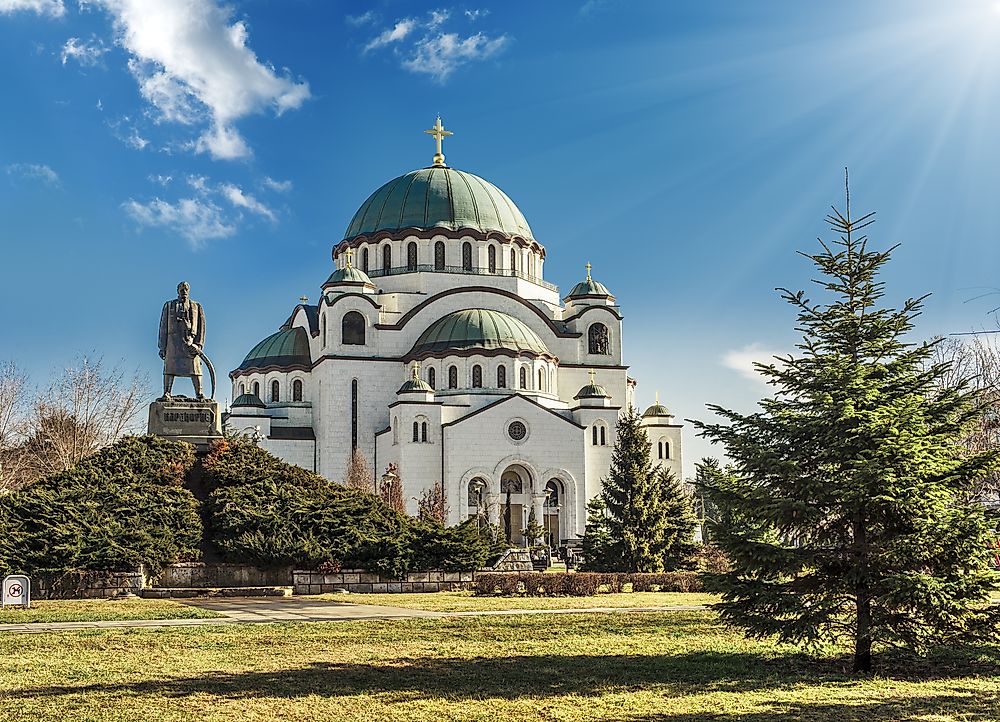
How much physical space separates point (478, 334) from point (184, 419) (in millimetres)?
32443

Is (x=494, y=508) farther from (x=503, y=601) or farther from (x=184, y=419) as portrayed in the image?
(x=503, y=601)

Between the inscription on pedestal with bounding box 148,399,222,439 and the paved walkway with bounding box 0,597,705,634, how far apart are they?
616 centimetres

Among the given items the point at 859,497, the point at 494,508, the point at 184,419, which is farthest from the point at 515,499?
the point at 859,497

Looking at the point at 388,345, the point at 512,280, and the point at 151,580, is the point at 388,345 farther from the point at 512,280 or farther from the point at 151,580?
the point at 151,580

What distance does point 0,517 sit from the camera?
21406mm

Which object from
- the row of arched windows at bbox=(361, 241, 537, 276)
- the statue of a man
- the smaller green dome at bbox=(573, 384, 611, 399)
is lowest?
the statue of a man

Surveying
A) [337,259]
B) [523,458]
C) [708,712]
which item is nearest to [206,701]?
[708,712]

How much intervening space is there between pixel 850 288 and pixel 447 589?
44.0ft

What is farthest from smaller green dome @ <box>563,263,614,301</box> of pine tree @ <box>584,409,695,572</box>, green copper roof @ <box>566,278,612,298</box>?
pine tree @ <box>584,409,695,572</box>

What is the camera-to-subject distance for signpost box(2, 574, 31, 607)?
18.8 meters

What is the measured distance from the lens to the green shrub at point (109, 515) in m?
21.0

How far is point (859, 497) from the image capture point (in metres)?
11.2

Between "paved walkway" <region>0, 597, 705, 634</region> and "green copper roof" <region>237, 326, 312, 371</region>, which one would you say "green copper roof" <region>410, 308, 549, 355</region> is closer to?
"green copper roof" <region>237, 326, 312, 371</region>

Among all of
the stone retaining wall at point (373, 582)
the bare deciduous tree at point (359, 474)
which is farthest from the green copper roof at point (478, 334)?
the stone retaining wall at point (373, 582)
